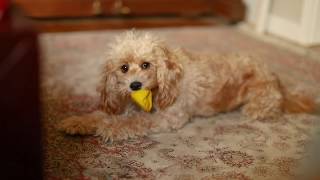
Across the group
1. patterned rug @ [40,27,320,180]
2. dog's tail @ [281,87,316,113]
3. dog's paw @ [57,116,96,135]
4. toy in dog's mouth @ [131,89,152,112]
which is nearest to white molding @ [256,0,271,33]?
patterned rug @ [40,27,320,180]

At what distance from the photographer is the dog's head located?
191cm

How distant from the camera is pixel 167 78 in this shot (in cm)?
194

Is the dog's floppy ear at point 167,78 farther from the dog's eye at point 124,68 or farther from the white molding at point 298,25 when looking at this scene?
the white molding at point 298,25

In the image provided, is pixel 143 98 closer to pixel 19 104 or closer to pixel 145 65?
pixel 145 65

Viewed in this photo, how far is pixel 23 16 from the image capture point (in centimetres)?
136

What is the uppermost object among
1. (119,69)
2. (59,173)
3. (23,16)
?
(23,16)

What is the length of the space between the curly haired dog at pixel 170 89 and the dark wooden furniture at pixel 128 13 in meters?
1.90

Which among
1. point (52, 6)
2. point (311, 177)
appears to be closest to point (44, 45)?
point (52, 6)

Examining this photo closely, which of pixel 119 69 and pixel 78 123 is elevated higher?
pixel 119 69

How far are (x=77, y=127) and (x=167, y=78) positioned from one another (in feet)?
1.44

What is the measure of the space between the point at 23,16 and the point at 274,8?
293 cm

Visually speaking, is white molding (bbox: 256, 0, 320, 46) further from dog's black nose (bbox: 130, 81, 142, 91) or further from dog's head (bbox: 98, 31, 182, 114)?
dog's black nose (bbox: 130, 81, 142, 91)

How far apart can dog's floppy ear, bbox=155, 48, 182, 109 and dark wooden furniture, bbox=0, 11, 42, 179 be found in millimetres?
750

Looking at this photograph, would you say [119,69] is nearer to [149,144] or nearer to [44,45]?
[149,144]
